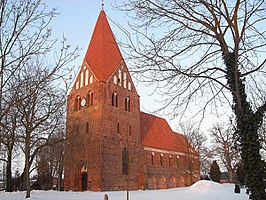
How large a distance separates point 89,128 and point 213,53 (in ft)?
79.4

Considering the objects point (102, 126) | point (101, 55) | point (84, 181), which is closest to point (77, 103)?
point (102, 126)

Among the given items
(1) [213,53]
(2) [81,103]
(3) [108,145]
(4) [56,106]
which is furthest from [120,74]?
(1) [213,53]

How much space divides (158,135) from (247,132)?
113 feet

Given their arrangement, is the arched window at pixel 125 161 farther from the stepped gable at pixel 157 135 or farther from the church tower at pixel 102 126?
the stepped gable at pixel 157 135

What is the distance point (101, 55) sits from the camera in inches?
1314

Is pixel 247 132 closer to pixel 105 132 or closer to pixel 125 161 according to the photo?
pixel 105 132

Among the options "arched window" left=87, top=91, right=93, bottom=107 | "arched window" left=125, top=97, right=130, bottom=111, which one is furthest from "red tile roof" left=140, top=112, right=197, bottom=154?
"arched window" left=87, top=91, right=93, bottom=107

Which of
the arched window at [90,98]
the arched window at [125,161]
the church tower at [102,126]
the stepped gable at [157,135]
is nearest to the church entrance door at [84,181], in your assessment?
the church tower at [102,126]

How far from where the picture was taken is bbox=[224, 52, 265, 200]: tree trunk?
7.89m

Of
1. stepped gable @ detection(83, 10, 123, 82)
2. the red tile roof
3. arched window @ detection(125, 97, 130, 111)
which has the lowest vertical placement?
the red tile roof

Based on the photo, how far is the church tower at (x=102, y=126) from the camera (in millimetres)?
29734

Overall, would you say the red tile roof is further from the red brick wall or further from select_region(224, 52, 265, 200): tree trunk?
select_region(224, 52, 265, 200): tree trunk

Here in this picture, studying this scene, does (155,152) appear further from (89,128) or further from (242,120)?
(242,120)

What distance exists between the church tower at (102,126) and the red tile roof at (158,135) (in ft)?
12.0
